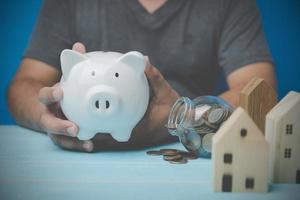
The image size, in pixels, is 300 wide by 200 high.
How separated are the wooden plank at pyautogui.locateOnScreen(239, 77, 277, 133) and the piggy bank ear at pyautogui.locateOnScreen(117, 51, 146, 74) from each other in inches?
6.4

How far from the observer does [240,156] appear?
65cm

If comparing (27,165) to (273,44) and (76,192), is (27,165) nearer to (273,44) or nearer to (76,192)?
(76,192)

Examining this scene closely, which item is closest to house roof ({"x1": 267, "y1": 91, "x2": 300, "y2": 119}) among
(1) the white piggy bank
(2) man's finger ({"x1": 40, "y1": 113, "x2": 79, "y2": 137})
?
(1) the white piggy bank

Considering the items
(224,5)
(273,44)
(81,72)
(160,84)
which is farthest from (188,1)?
(81,72)

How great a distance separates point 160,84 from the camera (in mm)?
861

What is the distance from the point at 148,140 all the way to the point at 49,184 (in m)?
Result: 0.27

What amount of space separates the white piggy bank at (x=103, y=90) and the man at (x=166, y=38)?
0.31m

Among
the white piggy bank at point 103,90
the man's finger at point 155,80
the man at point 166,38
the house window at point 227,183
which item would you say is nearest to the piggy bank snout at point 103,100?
the white piggy bank at point 103,90

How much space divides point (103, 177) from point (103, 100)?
0.12 m

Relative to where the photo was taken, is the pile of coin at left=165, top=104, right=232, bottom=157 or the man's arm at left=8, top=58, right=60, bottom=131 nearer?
the pile of coin at left=165, top=104, right=232, bottom=157

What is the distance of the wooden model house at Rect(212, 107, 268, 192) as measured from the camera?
64 cm

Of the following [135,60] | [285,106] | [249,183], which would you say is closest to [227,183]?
[249,183]

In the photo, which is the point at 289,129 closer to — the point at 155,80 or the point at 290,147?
the point at 290,147

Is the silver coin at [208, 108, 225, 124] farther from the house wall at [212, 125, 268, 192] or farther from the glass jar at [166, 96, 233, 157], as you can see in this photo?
the house wall at [212, 125, 268, 192]
